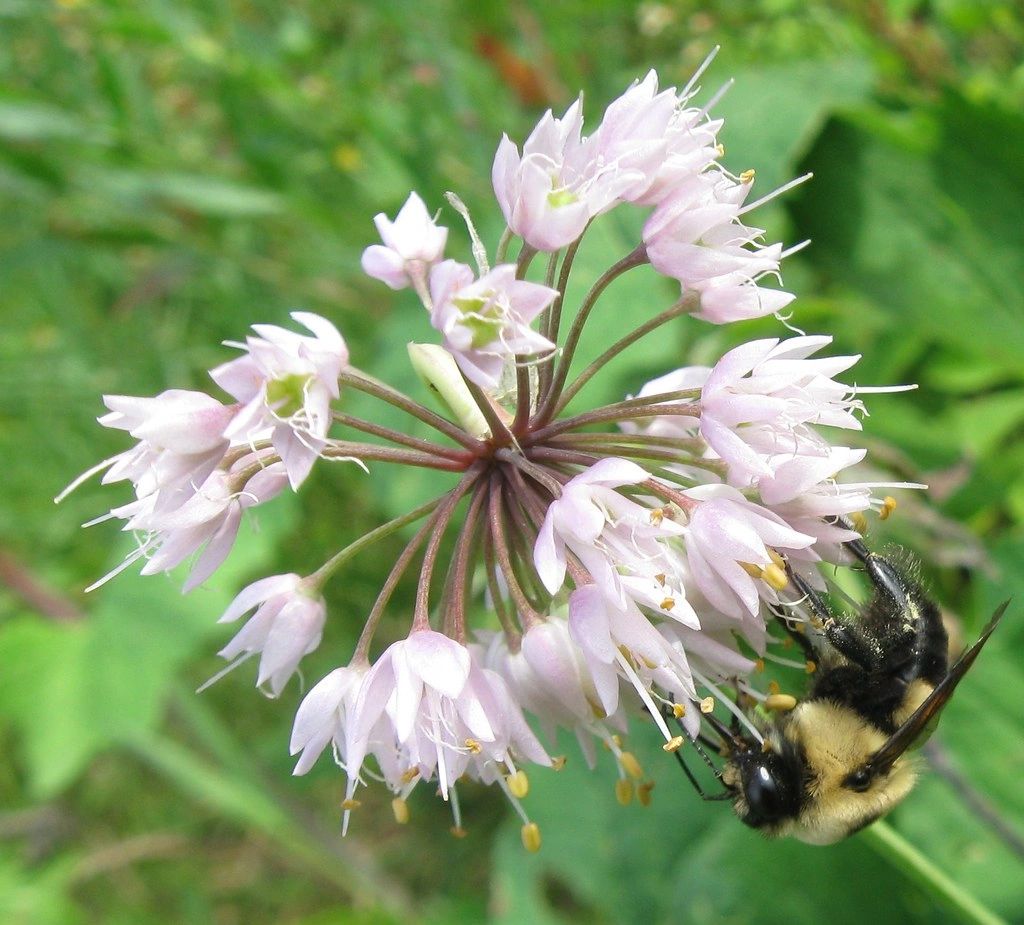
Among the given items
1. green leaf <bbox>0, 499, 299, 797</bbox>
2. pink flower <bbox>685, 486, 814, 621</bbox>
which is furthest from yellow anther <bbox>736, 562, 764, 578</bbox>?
green leaf <bbox>0, 499, 299, 797</bbox>

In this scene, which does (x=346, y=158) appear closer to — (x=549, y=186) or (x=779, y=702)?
(x=549, y=186)

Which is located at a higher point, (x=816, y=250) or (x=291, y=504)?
(x=816, y=250)

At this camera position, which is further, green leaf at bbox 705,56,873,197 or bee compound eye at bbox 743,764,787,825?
green leaf at bbox 705,56,873,197

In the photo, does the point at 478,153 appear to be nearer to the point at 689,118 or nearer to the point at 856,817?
the point at 689,118

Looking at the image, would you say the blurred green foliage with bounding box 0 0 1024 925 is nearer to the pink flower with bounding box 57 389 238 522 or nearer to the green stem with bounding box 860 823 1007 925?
the green stem with bounding box 860 823 1007 925

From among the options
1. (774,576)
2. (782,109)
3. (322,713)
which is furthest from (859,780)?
(782,109)

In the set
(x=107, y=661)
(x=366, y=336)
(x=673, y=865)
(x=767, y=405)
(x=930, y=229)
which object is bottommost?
(x=107, y=661)

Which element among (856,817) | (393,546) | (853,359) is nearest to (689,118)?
(853,359)
